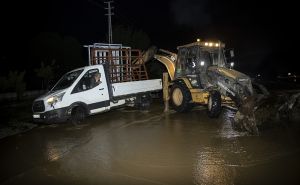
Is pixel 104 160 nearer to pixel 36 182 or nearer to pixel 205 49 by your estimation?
pixel 36 182

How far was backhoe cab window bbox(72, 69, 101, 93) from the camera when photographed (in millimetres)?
12617

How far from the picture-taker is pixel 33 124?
526 inches

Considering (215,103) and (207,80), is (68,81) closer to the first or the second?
(207,80)

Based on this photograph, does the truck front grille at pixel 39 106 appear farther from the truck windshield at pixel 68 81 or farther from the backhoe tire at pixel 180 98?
the backhoe tire at pixel 180 98

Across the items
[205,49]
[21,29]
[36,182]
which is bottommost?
[36,182]

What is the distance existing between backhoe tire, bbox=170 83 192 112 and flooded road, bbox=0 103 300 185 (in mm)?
1883

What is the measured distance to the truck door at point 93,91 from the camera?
12.6 m

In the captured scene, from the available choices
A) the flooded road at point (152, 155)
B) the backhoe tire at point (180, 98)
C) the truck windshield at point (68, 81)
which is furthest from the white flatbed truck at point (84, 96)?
the backhoe tire at point (180, 98)

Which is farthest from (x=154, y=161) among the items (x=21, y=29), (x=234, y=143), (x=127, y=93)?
(x=21, y=29)

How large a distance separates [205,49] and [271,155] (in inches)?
268

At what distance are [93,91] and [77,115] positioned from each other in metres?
1.10

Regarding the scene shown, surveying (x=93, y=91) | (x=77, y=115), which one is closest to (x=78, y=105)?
(x=77, y=115)

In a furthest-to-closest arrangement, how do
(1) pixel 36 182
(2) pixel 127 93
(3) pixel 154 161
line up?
(2) pixel 127 93 < (3) pixel 154 161 < (1) pixel 36 182

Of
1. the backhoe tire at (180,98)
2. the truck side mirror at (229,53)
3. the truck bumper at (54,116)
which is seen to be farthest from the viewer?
the backhoe tire at (180,98)
